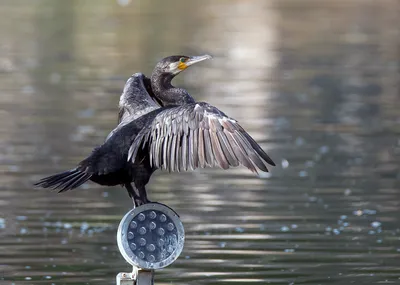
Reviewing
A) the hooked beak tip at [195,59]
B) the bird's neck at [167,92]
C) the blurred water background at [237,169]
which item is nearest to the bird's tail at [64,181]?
the bird's neck at [167,92]

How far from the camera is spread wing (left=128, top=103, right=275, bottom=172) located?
24.2 feet

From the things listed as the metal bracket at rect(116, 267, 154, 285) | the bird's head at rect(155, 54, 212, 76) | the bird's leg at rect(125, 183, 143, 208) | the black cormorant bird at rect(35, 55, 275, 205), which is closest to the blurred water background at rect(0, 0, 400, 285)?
the bird's leg at rect(125, 183, 143, 208)

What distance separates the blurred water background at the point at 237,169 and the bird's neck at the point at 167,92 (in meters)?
→ 1.35

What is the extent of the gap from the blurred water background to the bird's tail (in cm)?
116

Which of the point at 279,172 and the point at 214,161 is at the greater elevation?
the point at 214,161

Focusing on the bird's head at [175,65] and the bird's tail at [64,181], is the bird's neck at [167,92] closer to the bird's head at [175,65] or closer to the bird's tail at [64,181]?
the bird's head at [175,65]

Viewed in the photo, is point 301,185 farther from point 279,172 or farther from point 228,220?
point 228,220

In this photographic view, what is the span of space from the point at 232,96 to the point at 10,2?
24205 millimetres

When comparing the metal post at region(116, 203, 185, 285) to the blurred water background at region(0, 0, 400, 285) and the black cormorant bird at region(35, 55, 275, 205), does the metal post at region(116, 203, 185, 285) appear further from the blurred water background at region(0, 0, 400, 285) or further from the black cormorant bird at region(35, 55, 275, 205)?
the blurred water background at region(0, 0, 400, 285)

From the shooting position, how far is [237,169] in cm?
1380

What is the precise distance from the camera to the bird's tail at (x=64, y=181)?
7.81 metres

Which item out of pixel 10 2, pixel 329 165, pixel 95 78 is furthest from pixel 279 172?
pixel 10 2

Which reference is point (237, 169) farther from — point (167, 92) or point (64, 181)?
point (64, 181)

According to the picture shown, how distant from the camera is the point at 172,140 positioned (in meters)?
7.71
